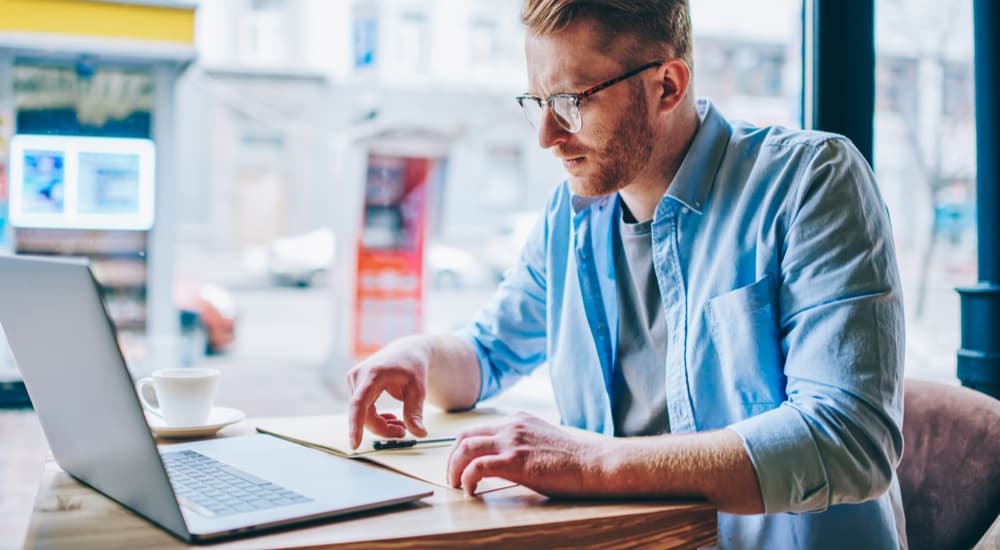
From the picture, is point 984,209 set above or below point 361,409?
above

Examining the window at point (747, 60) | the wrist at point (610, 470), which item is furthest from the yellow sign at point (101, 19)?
the wrist at point (610, 470)

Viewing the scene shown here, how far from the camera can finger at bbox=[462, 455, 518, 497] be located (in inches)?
34.2

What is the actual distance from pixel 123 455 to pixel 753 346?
0.79m

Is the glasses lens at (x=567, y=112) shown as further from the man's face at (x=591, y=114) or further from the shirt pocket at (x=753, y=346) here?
the shirt pocket at (x=753, y=346)

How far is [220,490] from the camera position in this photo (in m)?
0.85

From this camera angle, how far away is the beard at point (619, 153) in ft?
4.11

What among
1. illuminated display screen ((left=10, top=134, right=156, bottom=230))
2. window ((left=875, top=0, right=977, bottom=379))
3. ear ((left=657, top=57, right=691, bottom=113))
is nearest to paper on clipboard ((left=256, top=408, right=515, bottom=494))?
ear ((left=657, top=57, right=691, bottom=113))

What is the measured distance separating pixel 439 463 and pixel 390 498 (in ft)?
0.60

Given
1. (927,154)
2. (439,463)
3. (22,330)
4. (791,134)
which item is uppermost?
(927,154)

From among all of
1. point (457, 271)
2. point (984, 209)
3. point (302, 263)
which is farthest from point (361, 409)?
point (302, 263)

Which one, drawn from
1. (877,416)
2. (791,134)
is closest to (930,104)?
(791,134)

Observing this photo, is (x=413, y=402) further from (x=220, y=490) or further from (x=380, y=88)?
(x=380, y=88)

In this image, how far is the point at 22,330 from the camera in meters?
0.87

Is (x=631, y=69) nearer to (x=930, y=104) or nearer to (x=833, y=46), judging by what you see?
(x=833, y=46)
